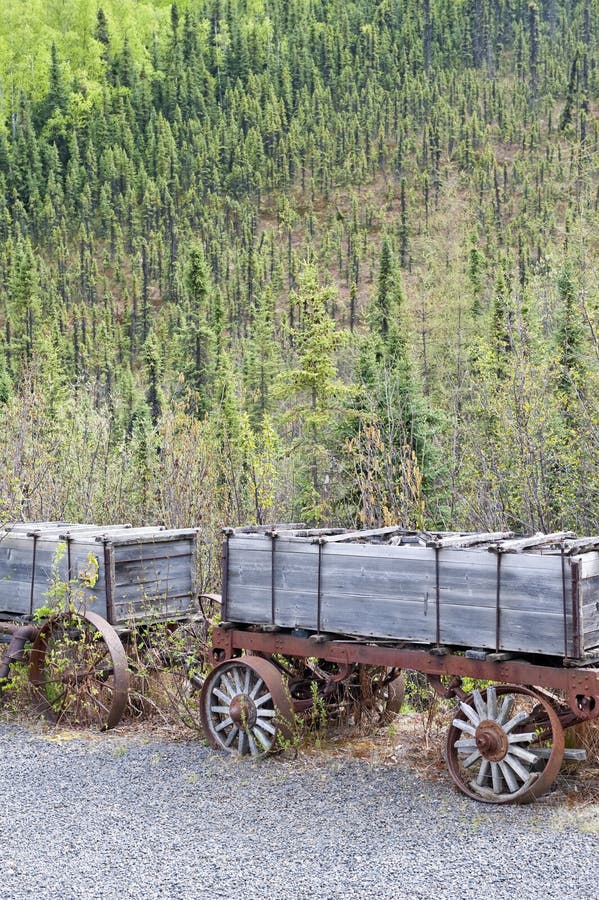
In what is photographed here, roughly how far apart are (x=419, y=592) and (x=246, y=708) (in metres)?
2.08

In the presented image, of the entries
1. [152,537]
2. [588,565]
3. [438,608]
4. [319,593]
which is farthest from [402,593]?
[152,537]

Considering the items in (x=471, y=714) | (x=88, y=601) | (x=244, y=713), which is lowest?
(x=244, y=713)

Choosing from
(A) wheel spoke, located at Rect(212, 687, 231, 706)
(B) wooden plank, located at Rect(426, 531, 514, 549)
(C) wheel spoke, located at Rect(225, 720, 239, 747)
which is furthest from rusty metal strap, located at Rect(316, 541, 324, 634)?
(C) wheel spoke, located at Rect(225, 720, 239, 747)

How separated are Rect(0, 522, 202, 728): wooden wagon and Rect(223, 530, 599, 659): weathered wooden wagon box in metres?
1.75

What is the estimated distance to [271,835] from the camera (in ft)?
21.7

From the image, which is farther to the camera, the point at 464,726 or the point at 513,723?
the point at 464,726

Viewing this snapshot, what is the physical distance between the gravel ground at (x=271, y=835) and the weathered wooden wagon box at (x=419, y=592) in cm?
118

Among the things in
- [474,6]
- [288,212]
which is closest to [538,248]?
[288,212]

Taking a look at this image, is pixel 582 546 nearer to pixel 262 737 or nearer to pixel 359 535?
pixel 359 535

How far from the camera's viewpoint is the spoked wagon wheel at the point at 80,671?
951cm

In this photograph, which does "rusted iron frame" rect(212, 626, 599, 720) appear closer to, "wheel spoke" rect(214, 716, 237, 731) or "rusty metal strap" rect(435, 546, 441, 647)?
"rusty metal strap" rect(435, 546, 441, 647)

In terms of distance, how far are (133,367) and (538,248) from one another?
3980 centimetres

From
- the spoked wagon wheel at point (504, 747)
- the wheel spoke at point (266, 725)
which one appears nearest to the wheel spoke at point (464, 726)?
the spoked wagon wheel at point (504, 747)

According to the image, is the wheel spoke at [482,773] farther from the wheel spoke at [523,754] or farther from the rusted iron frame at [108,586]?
the rusted iron frame at [108,586]
